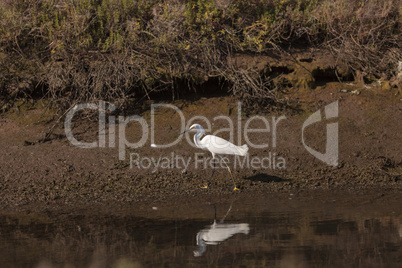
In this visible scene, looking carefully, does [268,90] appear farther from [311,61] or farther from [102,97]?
[102,97]

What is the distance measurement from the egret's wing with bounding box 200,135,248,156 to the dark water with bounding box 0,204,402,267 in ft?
4.54

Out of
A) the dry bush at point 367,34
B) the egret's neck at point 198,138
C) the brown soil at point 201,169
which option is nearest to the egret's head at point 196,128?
the egret's neck at point 198,138

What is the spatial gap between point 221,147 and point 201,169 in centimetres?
52

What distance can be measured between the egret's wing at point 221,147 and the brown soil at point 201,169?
379 millimetres

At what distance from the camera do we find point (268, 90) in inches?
358

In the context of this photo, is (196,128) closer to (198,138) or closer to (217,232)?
(198,138)

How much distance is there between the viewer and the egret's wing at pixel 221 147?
7544mm

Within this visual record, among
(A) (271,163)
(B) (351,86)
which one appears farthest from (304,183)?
(B) (351,86)

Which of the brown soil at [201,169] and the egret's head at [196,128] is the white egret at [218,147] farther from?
the brown soil at [201,169]

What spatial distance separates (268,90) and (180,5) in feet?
7.48

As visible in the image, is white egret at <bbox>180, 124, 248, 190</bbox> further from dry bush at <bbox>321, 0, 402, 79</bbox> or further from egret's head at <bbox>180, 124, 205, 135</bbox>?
dry bush at <bbox>321, 0, 402, 79</bbox>

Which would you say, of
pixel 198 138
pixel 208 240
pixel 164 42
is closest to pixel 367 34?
pixel 164 42

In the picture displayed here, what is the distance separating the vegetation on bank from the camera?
8.98 metres

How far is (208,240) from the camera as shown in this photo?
5250mm
